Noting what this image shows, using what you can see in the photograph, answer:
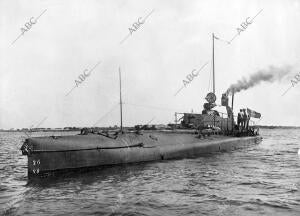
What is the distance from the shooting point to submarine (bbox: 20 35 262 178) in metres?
17.6

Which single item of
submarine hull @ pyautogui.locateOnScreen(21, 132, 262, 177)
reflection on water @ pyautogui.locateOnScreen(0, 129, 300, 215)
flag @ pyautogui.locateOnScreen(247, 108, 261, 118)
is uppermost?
flag @ pyautogui.locateOnScreen(247, 108, 261, 118)

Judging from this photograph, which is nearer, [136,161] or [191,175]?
[191,175]

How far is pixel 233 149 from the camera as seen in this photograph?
34.3 meters

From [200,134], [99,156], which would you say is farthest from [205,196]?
[200,134]

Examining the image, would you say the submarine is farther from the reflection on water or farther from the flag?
the flag

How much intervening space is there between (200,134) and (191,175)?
12.0m

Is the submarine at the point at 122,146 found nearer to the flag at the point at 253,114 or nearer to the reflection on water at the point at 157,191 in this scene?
the reflection on water at the point at 157,191

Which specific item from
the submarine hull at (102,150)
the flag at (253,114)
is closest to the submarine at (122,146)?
the submarine hull at (102,150)

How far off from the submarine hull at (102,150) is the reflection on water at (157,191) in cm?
60

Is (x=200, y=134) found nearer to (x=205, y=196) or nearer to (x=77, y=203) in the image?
(x=205, y=196)

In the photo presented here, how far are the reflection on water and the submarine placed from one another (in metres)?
0.67

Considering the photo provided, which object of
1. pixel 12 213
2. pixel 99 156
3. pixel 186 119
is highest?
pixel 186 119

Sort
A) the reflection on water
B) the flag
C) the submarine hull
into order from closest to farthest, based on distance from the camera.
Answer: the reflection on water
the submarine hull
the flag

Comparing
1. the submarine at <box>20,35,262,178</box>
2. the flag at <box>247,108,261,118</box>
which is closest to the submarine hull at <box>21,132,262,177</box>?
the submarine at <box>20,35,262,178</box>
